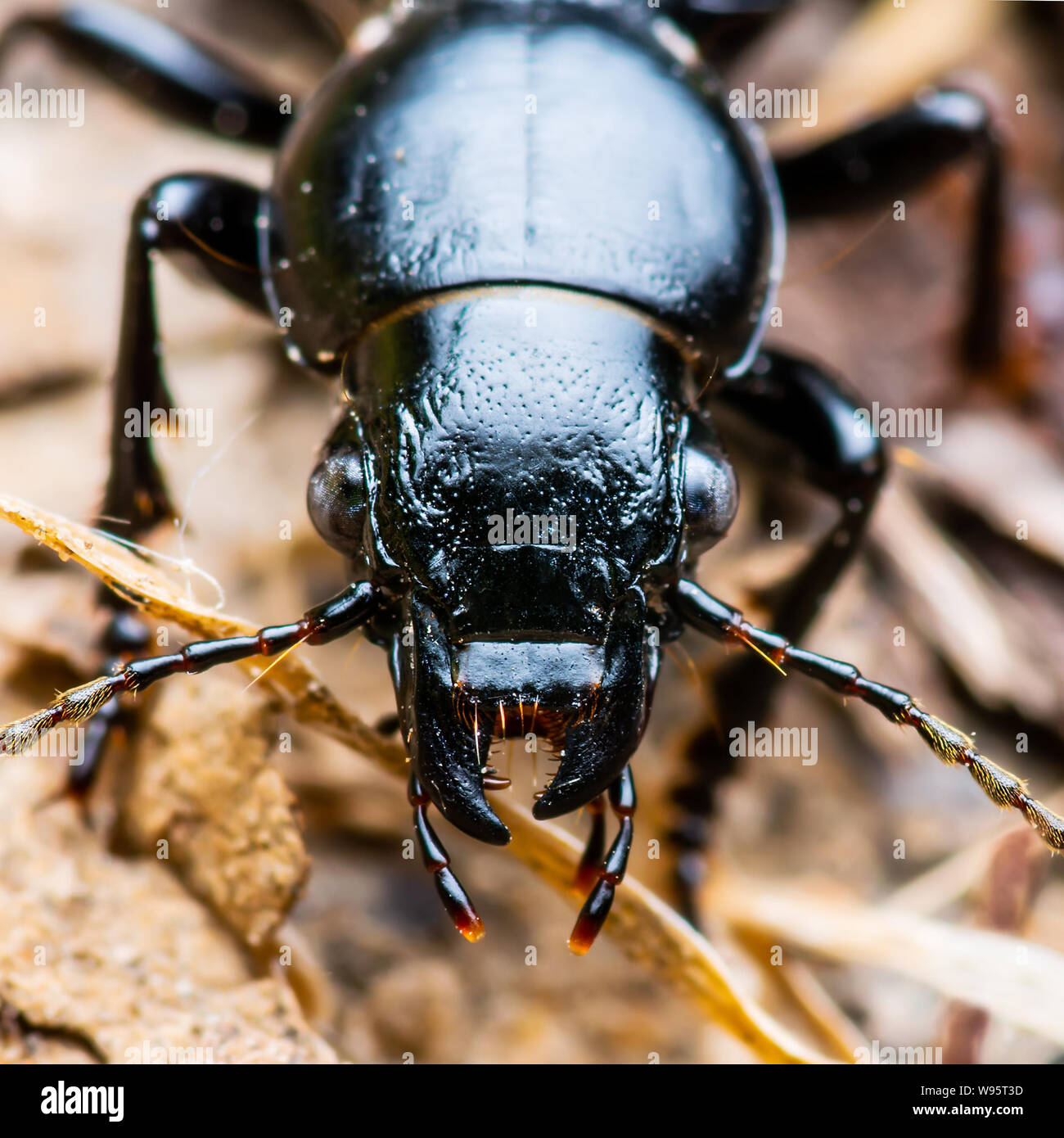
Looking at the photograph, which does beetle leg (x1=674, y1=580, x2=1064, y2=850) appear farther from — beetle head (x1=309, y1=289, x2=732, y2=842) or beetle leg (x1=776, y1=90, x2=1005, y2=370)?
beetle leg (x1=776, y1=90, x2=1005, y2=370)

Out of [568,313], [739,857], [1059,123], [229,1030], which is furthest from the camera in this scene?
[1059,123]

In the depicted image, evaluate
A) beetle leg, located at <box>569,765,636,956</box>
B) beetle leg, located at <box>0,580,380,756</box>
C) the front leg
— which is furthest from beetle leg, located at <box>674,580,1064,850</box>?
the front leg

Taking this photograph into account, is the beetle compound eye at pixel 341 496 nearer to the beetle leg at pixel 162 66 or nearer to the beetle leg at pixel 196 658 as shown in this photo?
the beetle leg at pixel 196 658

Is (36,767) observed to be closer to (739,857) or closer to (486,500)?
(486,500)

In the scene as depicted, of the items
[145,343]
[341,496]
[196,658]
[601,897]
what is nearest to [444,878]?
[601,897]

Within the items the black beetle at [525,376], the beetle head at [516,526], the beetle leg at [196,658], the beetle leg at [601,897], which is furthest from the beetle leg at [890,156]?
the beetle leg at [601,897]

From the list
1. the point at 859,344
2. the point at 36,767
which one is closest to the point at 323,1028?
the point at 36,767
